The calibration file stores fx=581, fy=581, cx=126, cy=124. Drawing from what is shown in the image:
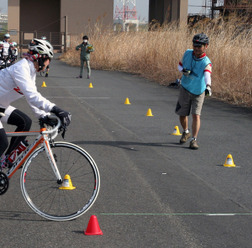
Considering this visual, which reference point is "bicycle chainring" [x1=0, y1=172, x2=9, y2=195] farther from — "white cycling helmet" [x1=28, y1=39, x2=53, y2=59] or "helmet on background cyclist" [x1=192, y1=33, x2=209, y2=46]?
"helmet on background cyclist" [x1=192, y1=33, x2=209, y2=46]

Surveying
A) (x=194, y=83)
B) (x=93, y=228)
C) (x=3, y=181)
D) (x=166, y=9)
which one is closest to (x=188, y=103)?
(x=194, y=83)

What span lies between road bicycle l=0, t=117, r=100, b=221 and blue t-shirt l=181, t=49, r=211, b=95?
4210 mm

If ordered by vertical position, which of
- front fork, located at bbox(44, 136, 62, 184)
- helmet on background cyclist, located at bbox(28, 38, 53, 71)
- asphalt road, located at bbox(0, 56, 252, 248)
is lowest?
asphalt road, located at bbox(0, 56, 252, 248)

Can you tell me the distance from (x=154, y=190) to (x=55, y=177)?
4.91 ft

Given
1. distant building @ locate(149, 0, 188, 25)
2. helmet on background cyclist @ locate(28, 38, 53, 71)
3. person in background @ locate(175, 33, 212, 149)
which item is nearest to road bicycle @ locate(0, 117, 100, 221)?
helmet on background cyclist @ locate(28, 38, 53, 71)

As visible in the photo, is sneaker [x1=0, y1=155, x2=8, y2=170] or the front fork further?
sneaker [x1=0, y1=155, x2=8, y2=170]

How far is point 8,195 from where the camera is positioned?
626cm

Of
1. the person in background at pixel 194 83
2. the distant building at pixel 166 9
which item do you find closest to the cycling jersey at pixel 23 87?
the person in background at pixel 194 83

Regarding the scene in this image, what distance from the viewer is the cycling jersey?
5.47 meters

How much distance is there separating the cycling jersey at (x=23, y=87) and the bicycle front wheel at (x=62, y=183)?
40cm

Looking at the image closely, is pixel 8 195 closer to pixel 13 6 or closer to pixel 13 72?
pixel 13 72

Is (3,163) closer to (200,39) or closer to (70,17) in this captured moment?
(200,39)

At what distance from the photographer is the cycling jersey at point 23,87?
547 cm

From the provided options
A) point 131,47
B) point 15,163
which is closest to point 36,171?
point 15,163
